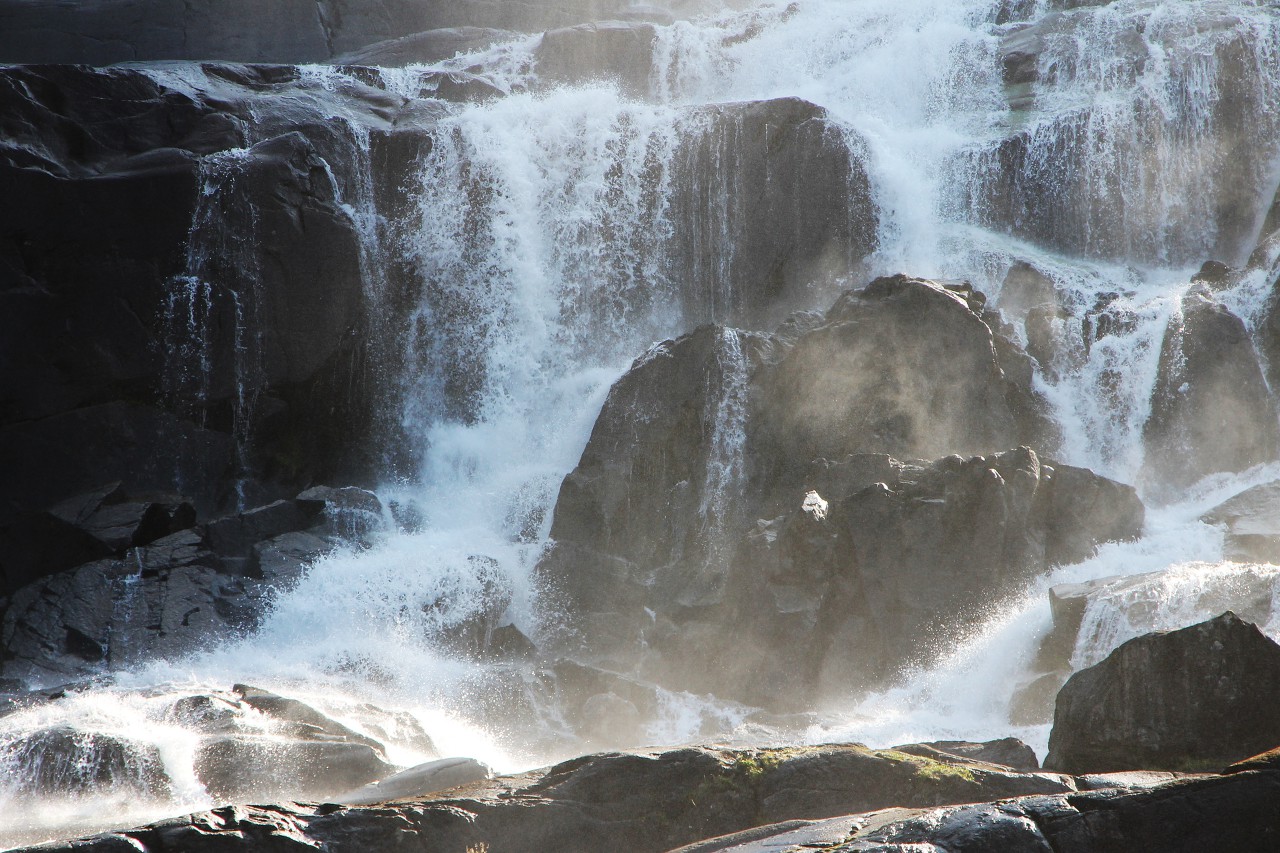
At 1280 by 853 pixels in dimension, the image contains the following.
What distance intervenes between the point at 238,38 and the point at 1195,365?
1252 inches

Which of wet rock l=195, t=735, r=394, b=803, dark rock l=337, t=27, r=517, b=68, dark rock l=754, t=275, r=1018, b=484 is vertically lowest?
wet rock l=195, t=735, r=394, b=803

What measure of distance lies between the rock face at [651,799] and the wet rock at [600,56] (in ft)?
99.1

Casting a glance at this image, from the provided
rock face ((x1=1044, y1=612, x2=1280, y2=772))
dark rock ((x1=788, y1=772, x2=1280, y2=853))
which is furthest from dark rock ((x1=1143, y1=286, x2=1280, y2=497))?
dark rock ((x1=788, y1=772, x2=1280, y2=853))

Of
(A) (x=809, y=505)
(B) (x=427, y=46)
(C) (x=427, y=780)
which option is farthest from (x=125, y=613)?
(B) (x=427, y=46)

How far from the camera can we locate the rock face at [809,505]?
18.7m

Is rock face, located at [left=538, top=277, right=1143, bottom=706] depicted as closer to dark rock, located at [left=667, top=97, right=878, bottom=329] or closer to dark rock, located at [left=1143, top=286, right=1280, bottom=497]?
dark rock, located at [left=1143, top=286, right=1280, bottom=497]

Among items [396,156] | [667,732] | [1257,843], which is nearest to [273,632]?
[667,732]

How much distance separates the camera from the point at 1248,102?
2919cm

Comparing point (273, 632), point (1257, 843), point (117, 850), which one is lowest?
point (1257, 843)

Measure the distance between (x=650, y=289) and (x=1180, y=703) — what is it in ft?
67.1

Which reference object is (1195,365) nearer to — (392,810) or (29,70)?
(392,810)

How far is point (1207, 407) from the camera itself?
23.0 m

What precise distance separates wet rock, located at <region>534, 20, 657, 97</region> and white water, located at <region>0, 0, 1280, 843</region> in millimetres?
616

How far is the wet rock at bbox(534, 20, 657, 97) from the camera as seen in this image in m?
36.8
